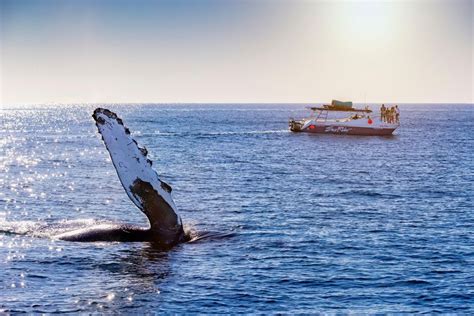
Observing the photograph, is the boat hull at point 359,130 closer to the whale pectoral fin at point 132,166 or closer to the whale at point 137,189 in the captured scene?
the whale at point 137,189

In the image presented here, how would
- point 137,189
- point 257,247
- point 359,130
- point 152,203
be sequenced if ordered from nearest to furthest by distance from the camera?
point 137,189 < point 152,203 < point 257,247 < point 359,130

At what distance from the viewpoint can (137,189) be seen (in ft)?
90.5

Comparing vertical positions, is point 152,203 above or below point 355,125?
above

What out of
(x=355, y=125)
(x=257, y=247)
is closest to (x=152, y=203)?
(x=257, y=247)

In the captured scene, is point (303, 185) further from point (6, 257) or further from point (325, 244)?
point (6, 257)

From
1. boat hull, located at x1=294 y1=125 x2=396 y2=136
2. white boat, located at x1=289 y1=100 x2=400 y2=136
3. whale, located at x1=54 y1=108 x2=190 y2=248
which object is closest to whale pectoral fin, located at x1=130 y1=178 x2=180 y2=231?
whale, located at x1=54 y1=108 x2=190 y2=248

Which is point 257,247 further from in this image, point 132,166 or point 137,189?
Result: point 132,166

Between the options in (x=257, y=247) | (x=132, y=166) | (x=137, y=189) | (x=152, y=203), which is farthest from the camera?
(x=257, y=247)

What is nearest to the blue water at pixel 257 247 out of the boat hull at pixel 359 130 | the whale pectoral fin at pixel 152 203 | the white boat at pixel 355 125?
the whale pectoral fin at pixel 152 203

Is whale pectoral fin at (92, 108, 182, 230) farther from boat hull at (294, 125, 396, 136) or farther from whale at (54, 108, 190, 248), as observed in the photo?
boat hull at (294, 125, 396, 136)

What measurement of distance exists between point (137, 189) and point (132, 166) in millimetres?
897

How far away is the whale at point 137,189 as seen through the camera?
88.7ft

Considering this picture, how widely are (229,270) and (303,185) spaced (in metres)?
27.1

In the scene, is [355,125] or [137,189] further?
[355,125]
